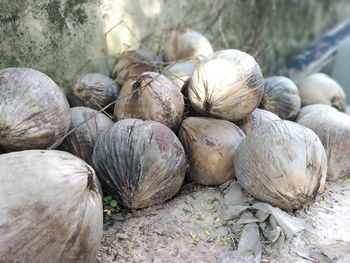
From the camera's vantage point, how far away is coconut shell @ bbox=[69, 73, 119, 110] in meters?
3.49

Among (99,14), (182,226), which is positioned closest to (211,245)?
(182,226)

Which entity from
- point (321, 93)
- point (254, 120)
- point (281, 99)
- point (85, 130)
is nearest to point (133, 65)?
point (85, 130)

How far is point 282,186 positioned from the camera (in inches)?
105

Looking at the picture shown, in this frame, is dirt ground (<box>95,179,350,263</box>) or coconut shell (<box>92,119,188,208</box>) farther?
coconut shell (<box>92,119,188,208</box>)

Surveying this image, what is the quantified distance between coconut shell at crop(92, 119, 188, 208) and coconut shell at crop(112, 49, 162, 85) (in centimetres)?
96

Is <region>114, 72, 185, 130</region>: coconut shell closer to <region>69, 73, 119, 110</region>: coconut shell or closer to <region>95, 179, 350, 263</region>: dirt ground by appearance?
<region>69, 73, 119, 110</region>: coconut shell

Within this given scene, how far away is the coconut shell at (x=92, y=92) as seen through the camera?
11.5ft

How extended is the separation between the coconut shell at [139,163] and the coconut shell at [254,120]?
643mm

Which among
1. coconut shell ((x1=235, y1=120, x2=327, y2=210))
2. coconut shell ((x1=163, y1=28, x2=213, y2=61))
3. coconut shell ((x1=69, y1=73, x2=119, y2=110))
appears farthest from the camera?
coconut shell ((x1=163, y1=28, x2=213, y2=61))

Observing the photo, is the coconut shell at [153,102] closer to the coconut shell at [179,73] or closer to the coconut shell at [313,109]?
the coconut shell at [179,73]

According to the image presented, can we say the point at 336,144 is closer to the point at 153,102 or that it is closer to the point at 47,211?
the point at 153,102

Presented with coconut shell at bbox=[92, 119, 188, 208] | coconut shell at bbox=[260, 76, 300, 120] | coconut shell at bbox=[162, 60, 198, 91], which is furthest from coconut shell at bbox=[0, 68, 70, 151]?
coconut shell at bbox=[260, 76, 300, 120]

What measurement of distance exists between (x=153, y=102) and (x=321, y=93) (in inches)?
81.0

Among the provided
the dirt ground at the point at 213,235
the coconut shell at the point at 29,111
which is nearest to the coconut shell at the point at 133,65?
the coconut shell at the point at 29,111
